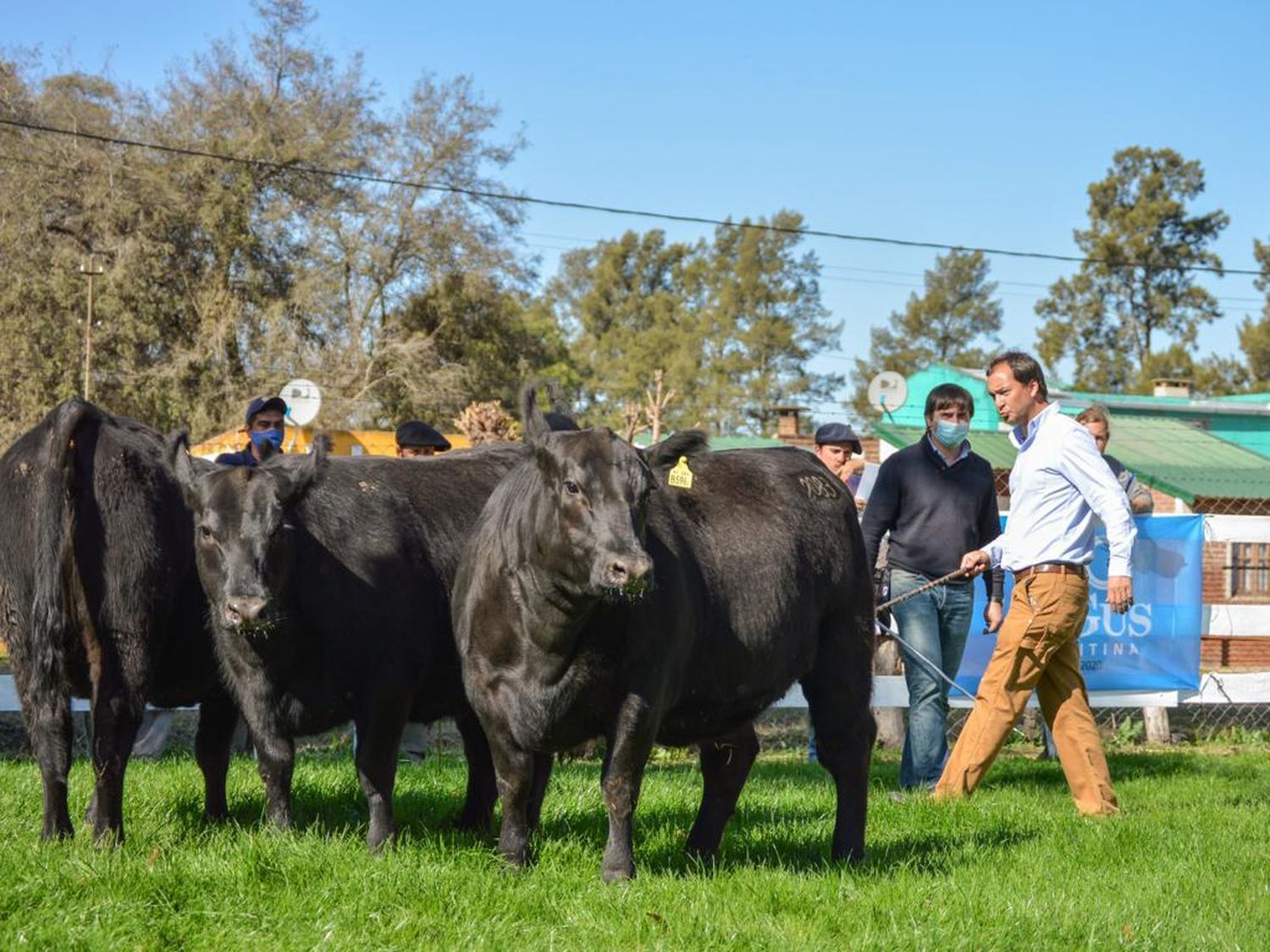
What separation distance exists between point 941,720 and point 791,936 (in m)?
4.51

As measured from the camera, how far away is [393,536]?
22.5ft

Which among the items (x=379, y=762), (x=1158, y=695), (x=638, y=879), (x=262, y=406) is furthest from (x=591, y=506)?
(x=1158, y=695)

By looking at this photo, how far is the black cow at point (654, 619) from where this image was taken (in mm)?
5484

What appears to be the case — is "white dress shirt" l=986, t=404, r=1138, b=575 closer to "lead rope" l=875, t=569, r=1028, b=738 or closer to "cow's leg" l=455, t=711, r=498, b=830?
"lead rope" l=875, t=569, r=1028, b=738

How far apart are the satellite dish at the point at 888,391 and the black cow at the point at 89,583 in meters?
20.0

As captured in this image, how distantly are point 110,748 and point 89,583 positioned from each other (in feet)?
2.37

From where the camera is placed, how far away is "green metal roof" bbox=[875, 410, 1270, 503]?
86.7ft

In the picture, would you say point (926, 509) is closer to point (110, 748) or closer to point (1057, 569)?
point (1057, 569)

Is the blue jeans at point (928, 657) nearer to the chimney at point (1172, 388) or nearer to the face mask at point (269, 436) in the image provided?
the face mask at point (269, 436)

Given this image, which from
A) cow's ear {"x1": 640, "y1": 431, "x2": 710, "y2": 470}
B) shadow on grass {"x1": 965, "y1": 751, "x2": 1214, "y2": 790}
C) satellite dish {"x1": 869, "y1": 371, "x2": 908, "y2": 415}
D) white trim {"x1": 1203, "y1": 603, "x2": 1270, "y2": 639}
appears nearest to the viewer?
cow's ear {"x1": 640, "y1": 431, "x2": 710, "y2": 470}

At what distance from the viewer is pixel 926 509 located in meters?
9.30

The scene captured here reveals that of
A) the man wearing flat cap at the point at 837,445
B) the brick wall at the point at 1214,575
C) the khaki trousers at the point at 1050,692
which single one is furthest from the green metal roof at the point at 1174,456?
the khaki trousers at the point at 1050,692

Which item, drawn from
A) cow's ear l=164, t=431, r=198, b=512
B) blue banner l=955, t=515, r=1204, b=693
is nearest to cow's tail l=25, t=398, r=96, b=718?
cow's ear l=164, t=431, r=198, b=512

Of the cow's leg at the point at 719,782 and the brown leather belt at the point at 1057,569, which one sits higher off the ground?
the brown leather belt at the point at 1057,569
